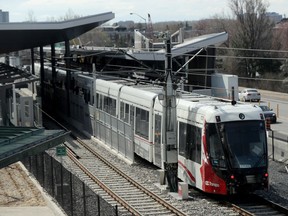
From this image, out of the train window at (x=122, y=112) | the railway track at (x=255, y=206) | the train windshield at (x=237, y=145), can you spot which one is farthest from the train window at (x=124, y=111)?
the train windshield at (x=237, y=145)

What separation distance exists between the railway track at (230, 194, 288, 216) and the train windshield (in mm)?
1162

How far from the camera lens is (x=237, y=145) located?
56.9 ft

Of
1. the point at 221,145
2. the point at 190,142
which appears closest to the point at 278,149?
the point at 190,142

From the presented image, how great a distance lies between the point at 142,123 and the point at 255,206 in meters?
7.37

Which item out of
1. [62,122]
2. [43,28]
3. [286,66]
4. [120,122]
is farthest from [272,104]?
[120,122]

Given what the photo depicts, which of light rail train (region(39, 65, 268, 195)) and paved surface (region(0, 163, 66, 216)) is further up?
light rail train (region(39, 65, 268, 195))

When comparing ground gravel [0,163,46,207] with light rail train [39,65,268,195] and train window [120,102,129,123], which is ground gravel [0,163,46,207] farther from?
train window [120,102,129,123]

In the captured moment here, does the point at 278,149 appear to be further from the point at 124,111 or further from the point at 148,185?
the point at 148,185

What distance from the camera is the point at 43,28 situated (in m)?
36.0

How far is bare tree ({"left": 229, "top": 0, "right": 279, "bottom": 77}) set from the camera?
76.2 metres

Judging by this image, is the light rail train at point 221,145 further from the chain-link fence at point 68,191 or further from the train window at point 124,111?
the train window at point 124,111

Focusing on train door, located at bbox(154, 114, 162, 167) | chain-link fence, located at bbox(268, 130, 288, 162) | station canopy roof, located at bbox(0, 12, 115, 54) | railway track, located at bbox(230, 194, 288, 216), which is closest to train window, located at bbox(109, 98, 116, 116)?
train door, located at bbox(154, 114, 162, 167)

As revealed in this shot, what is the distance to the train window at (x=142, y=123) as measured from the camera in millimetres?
23031

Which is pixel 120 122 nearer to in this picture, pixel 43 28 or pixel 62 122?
pixel 43 28
